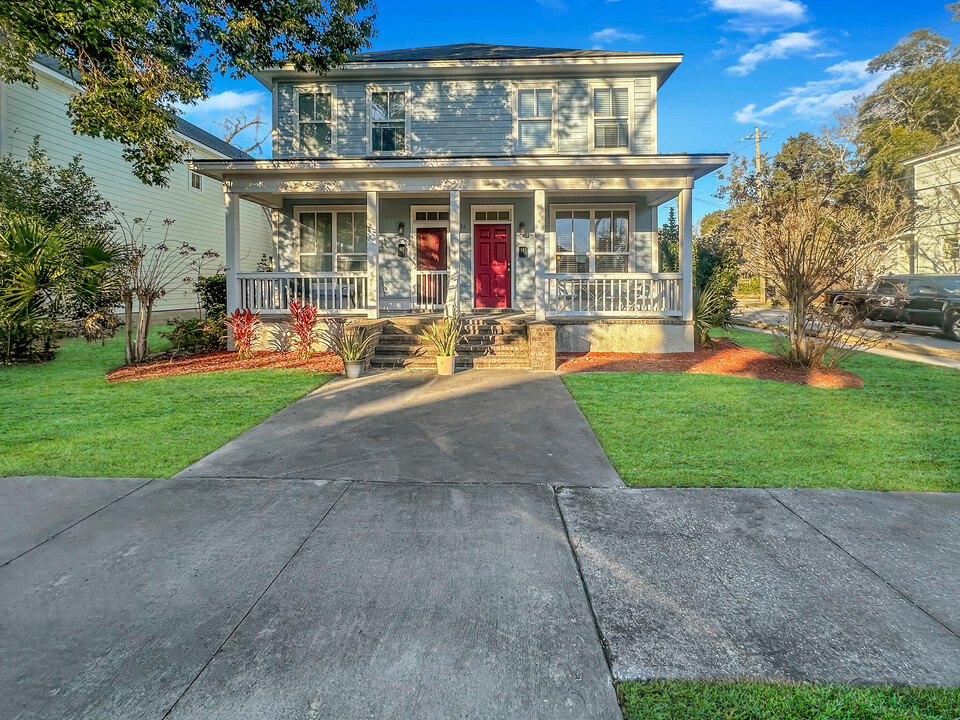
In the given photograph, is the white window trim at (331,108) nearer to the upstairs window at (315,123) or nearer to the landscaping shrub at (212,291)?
the upstairs window at (315,123)

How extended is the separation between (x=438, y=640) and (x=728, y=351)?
1098cm

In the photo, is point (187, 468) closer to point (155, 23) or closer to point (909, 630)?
point (909, 630)

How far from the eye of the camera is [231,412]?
671 cm

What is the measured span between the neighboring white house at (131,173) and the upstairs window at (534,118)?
7500 mm

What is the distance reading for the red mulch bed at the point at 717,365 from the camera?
8.48 m

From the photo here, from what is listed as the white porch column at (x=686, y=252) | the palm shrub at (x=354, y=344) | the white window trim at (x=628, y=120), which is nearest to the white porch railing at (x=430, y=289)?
the palm shrub at (x=354, y=344)

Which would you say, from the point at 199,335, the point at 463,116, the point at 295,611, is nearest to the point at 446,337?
the point at 199,335

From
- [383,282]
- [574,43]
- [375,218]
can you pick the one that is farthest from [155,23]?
[574,43]

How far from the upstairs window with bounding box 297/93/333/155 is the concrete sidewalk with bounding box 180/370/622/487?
8.98m

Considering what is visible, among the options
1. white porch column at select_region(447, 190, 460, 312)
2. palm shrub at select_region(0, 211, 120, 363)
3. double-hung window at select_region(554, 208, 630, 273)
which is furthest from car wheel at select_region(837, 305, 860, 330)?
palm shrub at select_region(0, 211, 120, 363)

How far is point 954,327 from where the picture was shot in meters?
14.3

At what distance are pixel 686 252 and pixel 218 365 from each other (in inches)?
380

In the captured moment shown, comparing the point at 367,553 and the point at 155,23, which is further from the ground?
the point at 155,23

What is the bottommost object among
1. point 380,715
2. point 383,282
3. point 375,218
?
point 380,715
